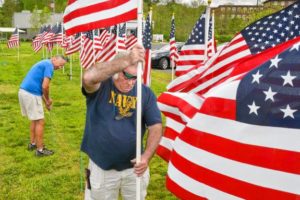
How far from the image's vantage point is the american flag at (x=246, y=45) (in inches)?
133

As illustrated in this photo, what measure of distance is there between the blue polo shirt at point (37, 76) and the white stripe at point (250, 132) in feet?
15.9

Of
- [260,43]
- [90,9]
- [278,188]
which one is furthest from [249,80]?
[90,9]

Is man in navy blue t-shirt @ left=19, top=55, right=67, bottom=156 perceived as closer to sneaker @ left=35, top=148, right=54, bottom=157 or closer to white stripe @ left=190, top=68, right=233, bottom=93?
sneaker @ left=35, top=148, right=54, bottom=157

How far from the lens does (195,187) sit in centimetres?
318

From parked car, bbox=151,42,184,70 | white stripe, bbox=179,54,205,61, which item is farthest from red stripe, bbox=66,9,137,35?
parked car, bbox=151,42,184,70

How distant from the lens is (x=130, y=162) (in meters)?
4.02

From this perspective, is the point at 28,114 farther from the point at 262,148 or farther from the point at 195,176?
the point at 262,148

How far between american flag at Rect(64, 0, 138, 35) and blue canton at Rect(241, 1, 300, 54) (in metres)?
1.04

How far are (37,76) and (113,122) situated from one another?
4089mm

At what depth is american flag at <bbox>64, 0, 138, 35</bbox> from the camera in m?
3.41

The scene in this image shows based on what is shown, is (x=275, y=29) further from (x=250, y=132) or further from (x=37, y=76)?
(x=37, y=76)

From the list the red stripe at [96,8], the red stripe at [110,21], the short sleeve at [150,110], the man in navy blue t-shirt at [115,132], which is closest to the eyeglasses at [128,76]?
the man in navy blue t-shirt at [115,132]

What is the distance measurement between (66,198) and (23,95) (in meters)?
2.38

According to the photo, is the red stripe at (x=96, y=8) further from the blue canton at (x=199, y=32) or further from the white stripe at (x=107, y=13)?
the blue canton at (x=199, y=32)
